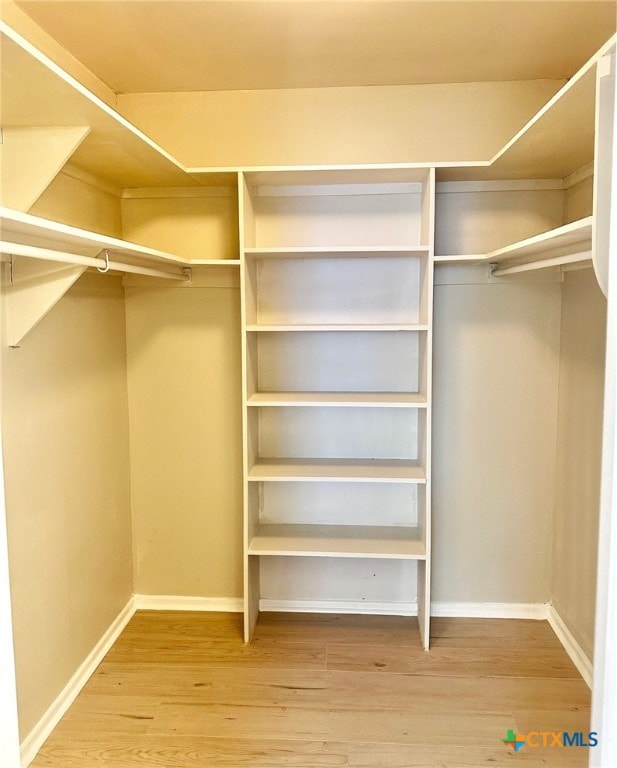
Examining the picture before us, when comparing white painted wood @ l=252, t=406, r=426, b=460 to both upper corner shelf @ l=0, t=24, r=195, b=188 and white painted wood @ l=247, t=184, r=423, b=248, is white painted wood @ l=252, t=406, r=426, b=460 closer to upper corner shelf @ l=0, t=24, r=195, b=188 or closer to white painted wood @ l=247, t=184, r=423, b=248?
white painted wood @ l=247, t=184, r=423, b=248

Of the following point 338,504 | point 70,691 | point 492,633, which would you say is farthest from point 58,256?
point 492,633

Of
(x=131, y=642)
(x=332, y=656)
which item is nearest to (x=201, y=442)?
(x=131, y=642)

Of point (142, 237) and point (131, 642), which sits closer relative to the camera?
point (131, 642)

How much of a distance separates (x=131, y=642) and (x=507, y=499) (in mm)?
1921

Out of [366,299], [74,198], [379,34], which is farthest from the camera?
[366,299]

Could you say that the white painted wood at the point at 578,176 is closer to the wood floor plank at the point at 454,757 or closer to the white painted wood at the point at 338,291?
the white painted wood at the point at 338,291

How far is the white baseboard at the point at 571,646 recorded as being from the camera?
2.44 m

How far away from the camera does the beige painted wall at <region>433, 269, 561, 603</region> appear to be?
9.23ft

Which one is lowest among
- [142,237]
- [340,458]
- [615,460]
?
[340,458]

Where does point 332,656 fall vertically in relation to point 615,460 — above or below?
below

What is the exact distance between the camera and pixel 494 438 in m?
2.88

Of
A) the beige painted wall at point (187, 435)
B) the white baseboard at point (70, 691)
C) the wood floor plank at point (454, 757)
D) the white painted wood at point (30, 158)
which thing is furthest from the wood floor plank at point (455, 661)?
the white painted wood at point (30, 158)

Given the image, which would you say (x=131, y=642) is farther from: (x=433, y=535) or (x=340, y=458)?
(x=433, y=535)

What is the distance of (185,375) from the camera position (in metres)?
2.95
